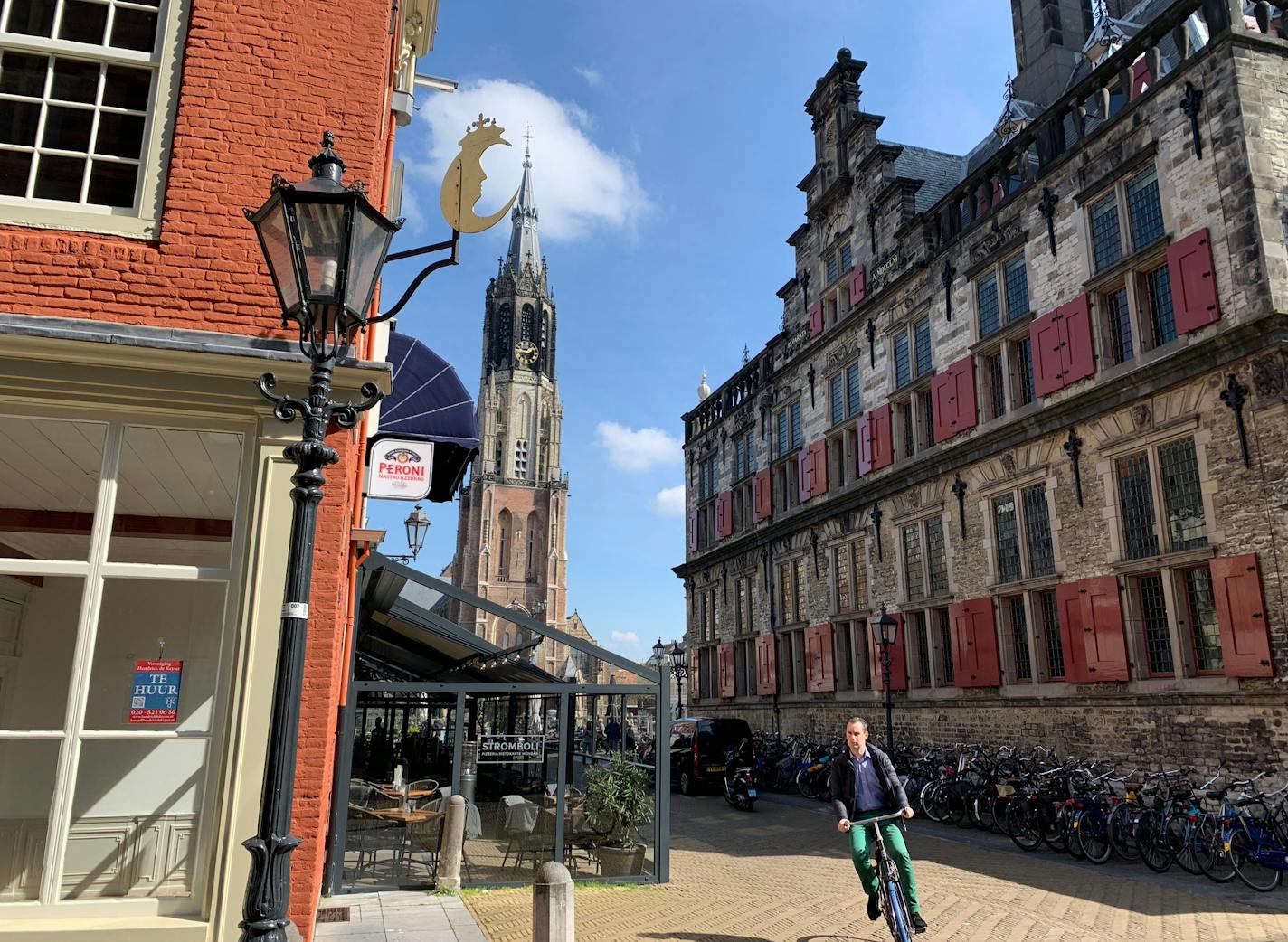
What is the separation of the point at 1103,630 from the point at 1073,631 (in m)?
0.70

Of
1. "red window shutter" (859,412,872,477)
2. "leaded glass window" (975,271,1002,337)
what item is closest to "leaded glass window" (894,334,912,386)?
"red window shutter" (859,412,872,477)

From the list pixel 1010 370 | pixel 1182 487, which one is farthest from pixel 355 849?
pixel 1010 370

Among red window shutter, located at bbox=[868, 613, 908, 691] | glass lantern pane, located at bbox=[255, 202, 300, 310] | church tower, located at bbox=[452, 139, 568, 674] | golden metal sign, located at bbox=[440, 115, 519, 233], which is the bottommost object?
red window shutter, located at bbox=[868, 613, 908, 691]

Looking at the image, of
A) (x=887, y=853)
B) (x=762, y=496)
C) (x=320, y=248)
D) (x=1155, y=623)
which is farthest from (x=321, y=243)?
(x=762, y=496)

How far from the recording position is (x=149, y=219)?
5574mm

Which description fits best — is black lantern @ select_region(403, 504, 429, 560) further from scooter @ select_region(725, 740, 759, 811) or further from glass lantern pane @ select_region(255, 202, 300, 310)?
glass lantern pane @ select_region(255, 202, 300, 310)

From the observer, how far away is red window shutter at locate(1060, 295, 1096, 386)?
Result: 599 inches

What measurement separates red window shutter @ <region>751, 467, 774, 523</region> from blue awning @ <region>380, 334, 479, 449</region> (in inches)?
680

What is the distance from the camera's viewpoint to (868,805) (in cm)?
665

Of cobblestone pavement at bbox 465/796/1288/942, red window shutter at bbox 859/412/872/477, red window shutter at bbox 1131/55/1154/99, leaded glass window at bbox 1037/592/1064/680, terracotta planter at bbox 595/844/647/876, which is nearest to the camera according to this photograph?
cobblestone pavement at bbox 465/796/1288/942

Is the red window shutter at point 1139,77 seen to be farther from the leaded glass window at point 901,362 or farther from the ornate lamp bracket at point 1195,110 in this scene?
the leaded glass window at point 901,362

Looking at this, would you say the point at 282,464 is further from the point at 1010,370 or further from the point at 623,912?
the point at 1010,370

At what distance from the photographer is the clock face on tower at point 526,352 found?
8356cm

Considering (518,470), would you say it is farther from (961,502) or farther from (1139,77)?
(1139,77)
